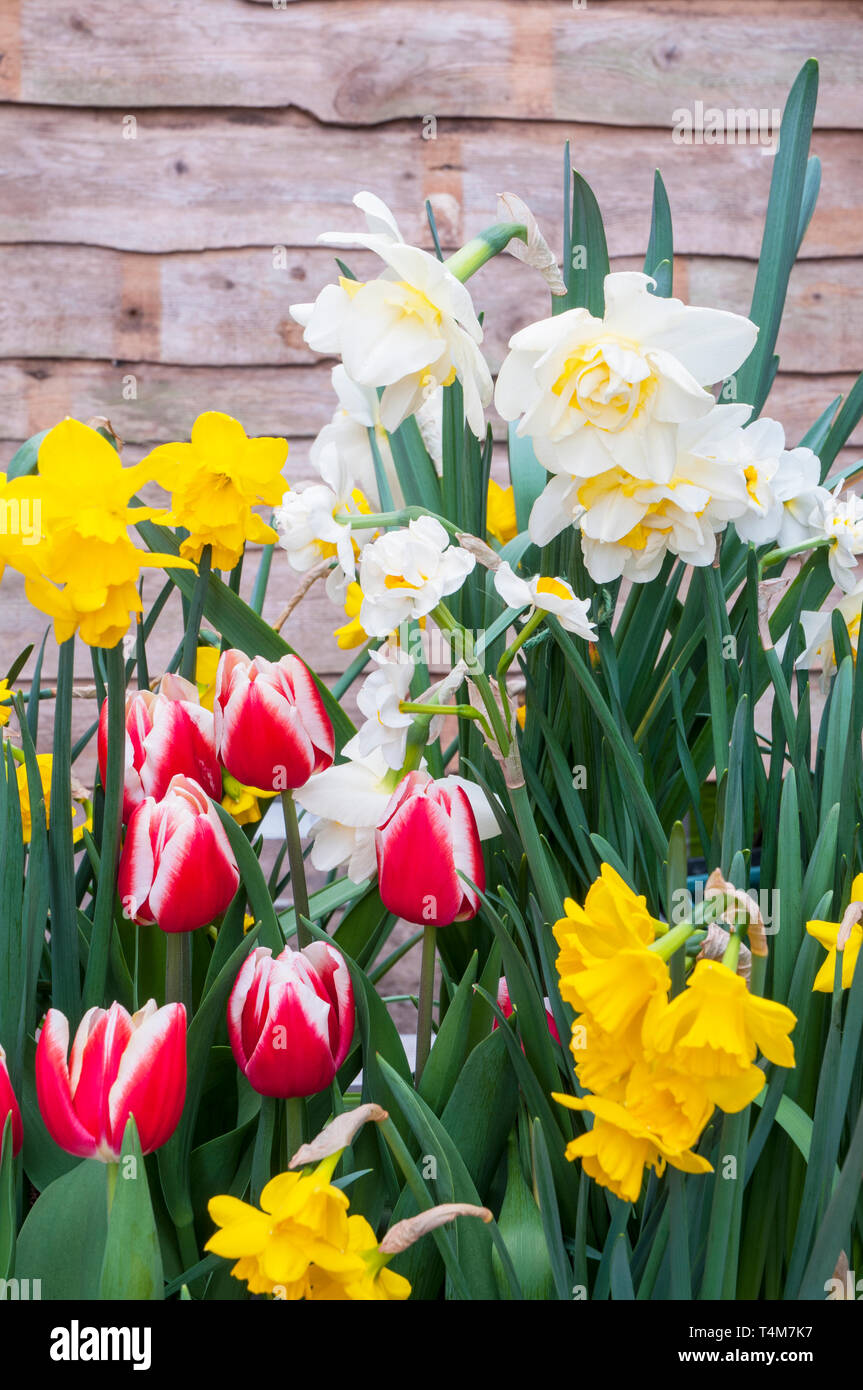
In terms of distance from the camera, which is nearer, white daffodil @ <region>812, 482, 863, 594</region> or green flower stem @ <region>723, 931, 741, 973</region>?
green flower stem @ <region>723, 931, 741, 973</region>

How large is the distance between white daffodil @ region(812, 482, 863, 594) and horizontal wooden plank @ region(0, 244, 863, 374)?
112 cm

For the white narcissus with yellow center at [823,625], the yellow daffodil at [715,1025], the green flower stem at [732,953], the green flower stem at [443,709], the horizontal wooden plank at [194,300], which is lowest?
the yellow daffodil at [715,1025]

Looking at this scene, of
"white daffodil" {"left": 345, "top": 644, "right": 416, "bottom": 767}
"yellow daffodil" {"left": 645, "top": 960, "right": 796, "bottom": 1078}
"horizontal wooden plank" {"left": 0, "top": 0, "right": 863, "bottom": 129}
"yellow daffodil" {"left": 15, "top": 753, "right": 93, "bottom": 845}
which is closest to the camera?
"yellow daffodil" {"left": 645, "top": 960, "right": 796, "bottom": 1078}

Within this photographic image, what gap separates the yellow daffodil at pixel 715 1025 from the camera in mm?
247

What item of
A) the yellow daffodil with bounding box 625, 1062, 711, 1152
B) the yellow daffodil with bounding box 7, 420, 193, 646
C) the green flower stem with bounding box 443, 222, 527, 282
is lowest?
the yellow daffodil with bounding box 625, 1062, 711, 1152

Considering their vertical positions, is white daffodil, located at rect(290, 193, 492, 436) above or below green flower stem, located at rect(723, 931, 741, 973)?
above

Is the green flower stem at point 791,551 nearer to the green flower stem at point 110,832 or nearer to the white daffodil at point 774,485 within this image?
the white daffodil at point 774,485

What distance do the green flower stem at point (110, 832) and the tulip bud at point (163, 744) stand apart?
0.02 meters

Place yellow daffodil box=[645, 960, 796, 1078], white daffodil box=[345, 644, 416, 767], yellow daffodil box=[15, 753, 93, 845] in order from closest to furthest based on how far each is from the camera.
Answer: yellow daffodil box=[645, 960, 796, 1078] < white daffodil box=[345, 644, 416, 767] < yellow daffodil box=[15, 753, 93, 845]

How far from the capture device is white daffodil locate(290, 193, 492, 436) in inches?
12.1

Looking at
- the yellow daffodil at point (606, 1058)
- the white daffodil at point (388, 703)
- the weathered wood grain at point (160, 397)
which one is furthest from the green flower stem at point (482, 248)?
the weathered wood grain at point (160, 397)

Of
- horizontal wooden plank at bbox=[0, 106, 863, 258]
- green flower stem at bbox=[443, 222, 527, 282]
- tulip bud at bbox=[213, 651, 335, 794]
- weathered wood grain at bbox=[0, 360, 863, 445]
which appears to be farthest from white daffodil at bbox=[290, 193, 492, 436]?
horizontal wooden plank at bbox=[0, 106, 863, 258]

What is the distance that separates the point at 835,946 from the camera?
1.00 feet

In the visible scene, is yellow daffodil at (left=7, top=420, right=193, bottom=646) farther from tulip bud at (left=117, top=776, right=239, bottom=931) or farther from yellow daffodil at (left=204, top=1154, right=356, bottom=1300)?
yellow daffodil at (left=204, top=1154, right=356, bottom=1300)
